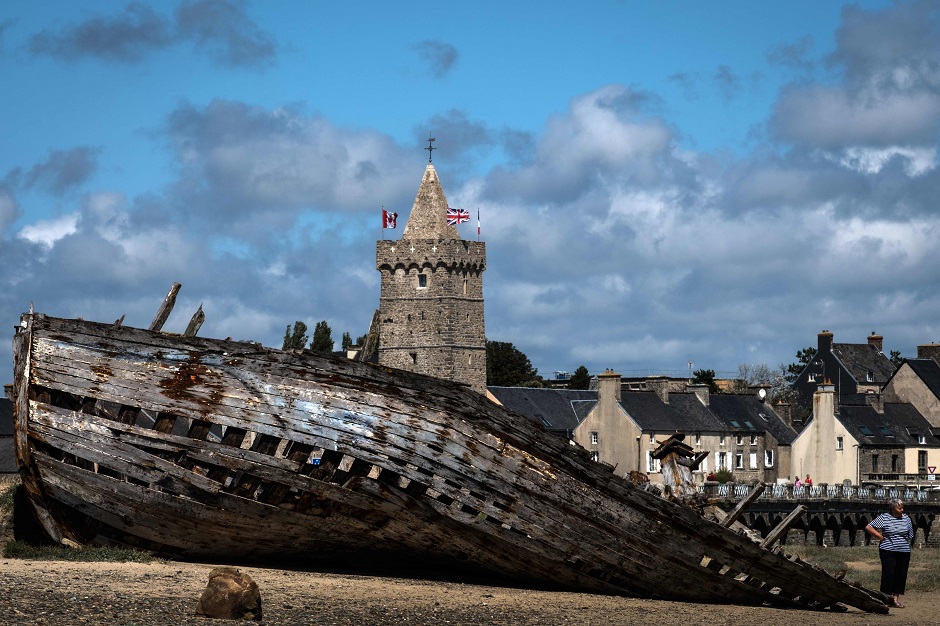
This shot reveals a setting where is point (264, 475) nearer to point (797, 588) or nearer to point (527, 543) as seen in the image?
point (527, 543)

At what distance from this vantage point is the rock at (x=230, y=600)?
13453mm

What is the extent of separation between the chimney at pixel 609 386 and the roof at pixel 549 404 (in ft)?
14.6

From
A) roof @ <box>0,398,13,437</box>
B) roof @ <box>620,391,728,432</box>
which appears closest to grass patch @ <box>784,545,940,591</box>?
roof @ <box>620,391,728,432</box>

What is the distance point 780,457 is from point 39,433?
61823 millimetres

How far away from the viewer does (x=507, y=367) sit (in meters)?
106

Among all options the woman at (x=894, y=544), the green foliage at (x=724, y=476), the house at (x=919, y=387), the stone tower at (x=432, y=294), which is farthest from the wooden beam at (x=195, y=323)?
the stone tower at (x=432, y=294)

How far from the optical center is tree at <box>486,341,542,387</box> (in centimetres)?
10438

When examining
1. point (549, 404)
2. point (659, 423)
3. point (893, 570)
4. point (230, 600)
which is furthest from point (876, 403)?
point (230, 600)

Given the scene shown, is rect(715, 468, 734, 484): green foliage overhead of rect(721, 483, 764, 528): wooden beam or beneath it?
overhead

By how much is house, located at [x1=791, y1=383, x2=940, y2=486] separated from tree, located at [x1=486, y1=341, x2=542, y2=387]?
111ft

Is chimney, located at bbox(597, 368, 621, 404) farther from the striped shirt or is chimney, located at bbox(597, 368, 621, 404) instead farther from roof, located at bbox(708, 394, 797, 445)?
the striped shirt

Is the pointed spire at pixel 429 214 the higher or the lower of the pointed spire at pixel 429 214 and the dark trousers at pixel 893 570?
the higher

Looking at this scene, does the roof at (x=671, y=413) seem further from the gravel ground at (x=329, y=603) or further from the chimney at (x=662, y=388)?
the gravel ground at (x=329, y=603)

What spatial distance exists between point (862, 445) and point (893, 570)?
168 ft
